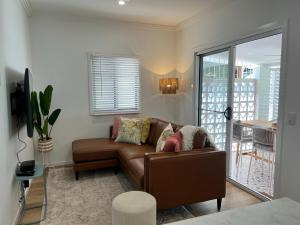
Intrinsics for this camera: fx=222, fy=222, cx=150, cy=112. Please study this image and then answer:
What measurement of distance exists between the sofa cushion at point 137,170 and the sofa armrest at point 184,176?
16cm

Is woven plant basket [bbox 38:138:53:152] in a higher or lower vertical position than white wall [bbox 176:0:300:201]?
lower

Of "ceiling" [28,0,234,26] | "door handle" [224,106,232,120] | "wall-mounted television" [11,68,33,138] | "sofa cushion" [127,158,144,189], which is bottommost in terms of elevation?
"sofa cushion" [127,158,144,189]

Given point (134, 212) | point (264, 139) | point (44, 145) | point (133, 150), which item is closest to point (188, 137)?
point (133, 150)

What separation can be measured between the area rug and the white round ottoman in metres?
0.81

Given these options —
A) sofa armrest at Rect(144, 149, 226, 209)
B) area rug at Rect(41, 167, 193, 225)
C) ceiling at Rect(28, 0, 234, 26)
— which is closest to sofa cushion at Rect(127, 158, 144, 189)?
sofa armrest at Rect(144, 149, 226, 209)

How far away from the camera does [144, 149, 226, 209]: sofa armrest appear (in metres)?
2.25

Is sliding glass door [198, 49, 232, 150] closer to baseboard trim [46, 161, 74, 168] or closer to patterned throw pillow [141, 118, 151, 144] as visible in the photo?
patterned throw pillow [141, 118, 151, 144]

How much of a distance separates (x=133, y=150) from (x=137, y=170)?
0.77 metres

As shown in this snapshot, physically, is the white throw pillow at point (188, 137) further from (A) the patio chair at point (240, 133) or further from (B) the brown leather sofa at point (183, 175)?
(A) the patio chair at point (240, 133)

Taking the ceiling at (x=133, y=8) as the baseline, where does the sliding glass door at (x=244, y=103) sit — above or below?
below

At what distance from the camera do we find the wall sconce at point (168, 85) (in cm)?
453

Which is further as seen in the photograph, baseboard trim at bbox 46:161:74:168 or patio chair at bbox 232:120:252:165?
baseboard trim at bbox 46:161:74:168

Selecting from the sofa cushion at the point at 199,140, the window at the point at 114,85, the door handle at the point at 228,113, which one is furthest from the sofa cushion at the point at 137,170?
the window at the point at 114,85

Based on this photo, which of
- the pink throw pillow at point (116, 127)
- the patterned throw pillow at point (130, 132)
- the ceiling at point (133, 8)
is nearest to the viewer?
the ceiling at point (133, 8)
